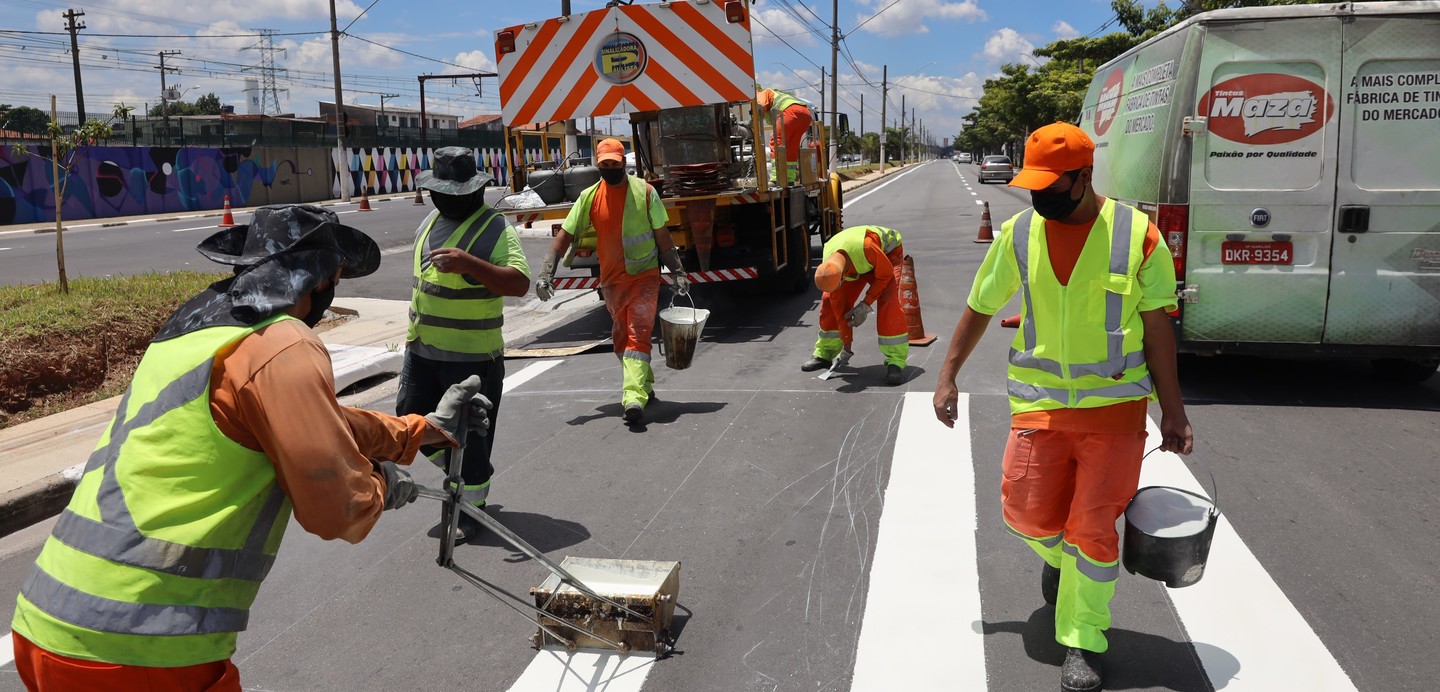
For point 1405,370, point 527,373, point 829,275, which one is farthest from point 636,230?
point 1405,370

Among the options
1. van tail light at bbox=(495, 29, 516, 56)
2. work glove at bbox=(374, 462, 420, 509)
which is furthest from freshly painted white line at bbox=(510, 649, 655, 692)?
van tail light at bbox=(495, 29, 516, 56)

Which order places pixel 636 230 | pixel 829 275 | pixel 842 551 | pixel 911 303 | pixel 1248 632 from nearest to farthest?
pixel 1248 632, pixel 842 551, pixel 636 230, pixel 829 275, pixel 911 303

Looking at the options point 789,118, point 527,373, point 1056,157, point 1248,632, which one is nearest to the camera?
point 1056,157

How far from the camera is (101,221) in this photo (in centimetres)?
2888

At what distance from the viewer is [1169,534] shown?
3.41 meters

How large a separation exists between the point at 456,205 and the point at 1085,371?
295 centimetres

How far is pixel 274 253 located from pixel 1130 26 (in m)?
32.3

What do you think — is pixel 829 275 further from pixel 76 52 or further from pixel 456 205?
pixel 76 52

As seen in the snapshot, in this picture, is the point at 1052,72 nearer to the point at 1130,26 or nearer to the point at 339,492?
the point at 1130,26

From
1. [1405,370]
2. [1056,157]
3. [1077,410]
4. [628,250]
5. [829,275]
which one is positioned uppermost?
[1056,157]

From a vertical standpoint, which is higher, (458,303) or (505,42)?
(505,42)

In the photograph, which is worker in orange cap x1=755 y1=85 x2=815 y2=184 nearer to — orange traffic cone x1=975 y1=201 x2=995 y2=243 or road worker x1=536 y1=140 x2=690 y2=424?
road worker x1=536 y1=140 x2=690 y2=424

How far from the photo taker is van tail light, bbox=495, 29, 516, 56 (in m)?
11.1

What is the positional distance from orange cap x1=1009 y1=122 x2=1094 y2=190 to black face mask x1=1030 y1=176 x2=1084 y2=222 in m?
0.05
